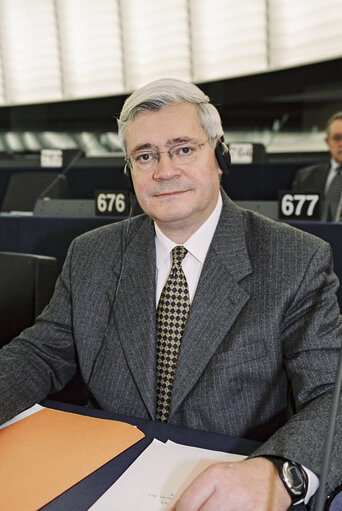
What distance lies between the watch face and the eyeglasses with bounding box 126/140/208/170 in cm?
66

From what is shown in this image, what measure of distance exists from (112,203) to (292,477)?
5.60ft

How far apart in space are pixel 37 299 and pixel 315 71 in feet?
13.7

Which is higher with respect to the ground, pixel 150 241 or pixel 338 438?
pixel 150 241

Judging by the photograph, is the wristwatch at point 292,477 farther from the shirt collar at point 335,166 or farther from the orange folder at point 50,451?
the shirt collar at point 335,166

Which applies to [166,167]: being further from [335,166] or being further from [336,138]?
[336,138]

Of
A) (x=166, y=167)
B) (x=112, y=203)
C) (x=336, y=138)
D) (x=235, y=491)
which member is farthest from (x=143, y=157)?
(x=336, y=138)

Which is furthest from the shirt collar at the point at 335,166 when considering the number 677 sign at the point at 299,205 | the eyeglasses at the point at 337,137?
the number 677 sign at the point at 299,205

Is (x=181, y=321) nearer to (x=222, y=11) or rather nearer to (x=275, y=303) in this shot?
(x=275, y=303)

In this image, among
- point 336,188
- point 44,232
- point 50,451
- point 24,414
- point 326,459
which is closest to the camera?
point 326,459

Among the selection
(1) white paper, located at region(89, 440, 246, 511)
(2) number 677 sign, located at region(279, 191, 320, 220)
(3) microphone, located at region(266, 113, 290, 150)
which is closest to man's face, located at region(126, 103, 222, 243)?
(1) white paper, located at region(89, 440, 246, 511)

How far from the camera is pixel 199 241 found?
118cm

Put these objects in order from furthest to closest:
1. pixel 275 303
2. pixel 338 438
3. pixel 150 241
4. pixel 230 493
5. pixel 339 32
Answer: pixel 339 32, pixel 150 241, pixel 275 303, pixel 338 438, pixel 230 493

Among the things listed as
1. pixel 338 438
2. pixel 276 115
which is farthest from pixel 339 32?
pixel 338 438

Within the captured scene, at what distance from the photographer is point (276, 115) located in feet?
17.5
